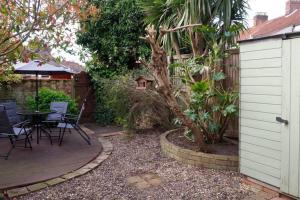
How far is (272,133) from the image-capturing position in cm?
352

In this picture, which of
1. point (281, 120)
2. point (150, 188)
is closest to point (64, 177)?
point (150, 188)

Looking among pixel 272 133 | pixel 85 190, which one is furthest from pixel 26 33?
pixel 272 133

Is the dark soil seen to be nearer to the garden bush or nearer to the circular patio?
the garden bush

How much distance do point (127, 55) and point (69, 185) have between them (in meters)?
5.46

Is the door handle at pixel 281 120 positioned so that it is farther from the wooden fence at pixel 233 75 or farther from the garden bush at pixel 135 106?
the garden bush at pixel 135 106

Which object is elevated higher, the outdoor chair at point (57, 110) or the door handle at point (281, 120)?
the door handle at point (281, 120)

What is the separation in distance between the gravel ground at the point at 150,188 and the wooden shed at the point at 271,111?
426 mm

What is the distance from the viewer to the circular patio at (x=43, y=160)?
13.5ft

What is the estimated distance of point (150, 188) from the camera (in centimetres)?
387

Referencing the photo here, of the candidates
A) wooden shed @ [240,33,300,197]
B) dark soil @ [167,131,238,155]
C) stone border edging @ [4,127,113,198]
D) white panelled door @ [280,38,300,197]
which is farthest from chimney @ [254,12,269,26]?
white panelled door @ [280,38,300,197]

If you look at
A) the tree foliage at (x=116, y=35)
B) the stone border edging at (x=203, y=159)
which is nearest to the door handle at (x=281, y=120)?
the stone border edging at (x=203, y=159)

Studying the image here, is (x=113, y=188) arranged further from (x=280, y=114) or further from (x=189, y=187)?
Answer: (x=280, y=114)

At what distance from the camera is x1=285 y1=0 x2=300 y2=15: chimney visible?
61.1 ft

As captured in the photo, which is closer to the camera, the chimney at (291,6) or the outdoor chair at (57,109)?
the outdoor chair at (57,109)
